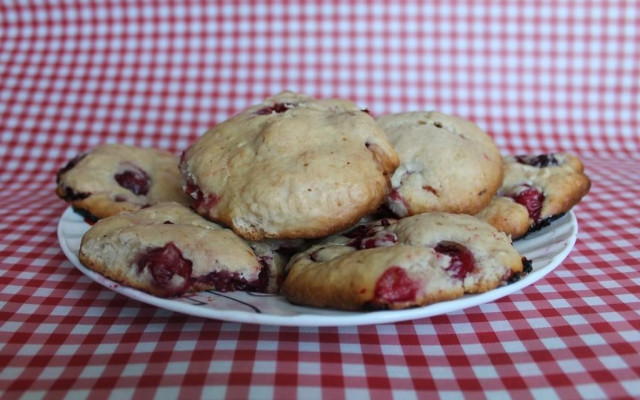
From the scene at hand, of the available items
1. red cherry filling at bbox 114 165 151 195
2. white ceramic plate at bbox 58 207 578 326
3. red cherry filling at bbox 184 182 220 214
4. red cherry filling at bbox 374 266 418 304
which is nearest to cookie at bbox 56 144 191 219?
red cherry filling at bbox 114 165 151 195

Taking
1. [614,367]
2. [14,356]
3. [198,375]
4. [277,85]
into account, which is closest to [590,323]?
[614,367]

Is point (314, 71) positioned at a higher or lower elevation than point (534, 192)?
higher

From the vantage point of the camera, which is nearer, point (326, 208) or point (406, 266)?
point (406, 266)

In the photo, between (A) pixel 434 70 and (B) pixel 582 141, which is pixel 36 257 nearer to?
(A) pixel 434 70

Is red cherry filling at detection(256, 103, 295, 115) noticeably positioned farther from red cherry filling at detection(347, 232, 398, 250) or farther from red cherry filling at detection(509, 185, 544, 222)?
red cherry filling at detection(509, 185, 544, 222)

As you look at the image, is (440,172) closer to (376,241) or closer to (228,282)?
(376,241)

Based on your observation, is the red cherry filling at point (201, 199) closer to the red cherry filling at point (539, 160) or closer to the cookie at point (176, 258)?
the cookie at point (176, 258)

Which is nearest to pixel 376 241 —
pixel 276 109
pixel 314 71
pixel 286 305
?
pixel 286 305
